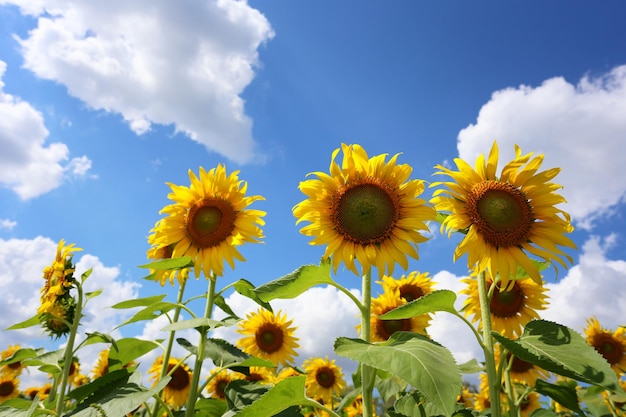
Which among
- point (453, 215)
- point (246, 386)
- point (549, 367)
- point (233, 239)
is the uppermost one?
point (233, 239)

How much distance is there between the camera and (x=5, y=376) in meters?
10.7

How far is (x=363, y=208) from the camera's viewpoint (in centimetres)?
347

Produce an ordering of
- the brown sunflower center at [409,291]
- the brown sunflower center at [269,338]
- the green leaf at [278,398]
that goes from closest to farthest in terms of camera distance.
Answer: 1. the green leaf at [278,398]
2. the brown sunflower center at [409,291]
3. the brown sunflower center at [269,338]

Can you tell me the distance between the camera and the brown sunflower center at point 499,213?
10.9ft

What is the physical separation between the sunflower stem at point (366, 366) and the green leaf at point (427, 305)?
36 centimetres

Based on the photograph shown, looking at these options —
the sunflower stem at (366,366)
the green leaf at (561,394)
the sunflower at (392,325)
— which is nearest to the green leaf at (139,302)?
the sunflower stem at (366,366)

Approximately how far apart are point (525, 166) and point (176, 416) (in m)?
3.68

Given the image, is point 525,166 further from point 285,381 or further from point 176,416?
point 176,416

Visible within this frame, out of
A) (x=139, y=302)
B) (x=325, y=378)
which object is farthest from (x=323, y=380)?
(x=139, y=302)

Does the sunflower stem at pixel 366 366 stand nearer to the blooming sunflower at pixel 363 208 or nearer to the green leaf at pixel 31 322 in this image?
the blooming sunflower at pixel 363 208

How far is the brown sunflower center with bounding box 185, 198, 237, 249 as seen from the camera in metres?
4.66

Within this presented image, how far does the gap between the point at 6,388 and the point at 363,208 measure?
35.1 feet

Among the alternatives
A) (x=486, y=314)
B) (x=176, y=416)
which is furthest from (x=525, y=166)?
(x=176, y=416)

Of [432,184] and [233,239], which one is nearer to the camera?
[432,184]
